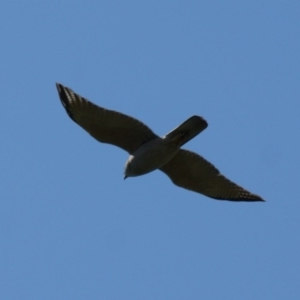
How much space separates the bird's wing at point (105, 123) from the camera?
18.3 m

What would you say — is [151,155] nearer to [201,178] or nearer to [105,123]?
[105,123]

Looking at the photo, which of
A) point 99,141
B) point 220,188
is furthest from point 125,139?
point 220,188

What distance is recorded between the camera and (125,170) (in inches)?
760

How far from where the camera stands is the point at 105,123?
18.5m

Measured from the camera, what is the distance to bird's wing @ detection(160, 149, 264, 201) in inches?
765

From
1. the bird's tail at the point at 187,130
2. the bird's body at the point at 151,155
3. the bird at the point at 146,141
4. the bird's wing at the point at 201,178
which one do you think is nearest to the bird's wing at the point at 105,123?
the bird at the point at 146,141

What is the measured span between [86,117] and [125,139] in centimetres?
92

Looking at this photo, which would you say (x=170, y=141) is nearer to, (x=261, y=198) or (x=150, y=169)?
(x=150, y=169)

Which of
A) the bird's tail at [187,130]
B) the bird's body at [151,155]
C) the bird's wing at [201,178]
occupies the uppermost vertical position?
the bird's tail at [187,130]

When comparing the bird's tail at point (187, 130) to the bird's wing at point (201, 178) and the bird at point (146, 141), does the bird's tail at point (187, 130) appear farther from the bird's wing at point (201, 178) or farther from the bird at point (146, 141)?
the bird's wing at point (201, 178)

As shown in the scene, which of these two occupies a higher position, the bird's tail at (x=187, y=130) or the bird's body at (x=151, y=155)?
the bird's tail at (x=187, y=130)

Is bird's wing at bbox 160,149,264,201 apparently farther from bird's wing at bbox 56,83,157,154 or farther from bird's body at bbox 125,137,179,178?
bird's wing at bbox 56,83,157,154

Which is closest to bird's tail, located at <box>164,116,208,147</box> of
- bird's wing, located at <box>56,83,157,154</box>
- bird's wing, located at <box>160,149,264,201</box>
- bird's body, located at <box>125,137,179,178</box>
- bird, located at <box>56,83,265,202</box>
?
bird, located at <box>56,83,265,202</box>

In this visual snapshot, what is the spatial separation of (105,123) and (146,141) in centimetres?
84
